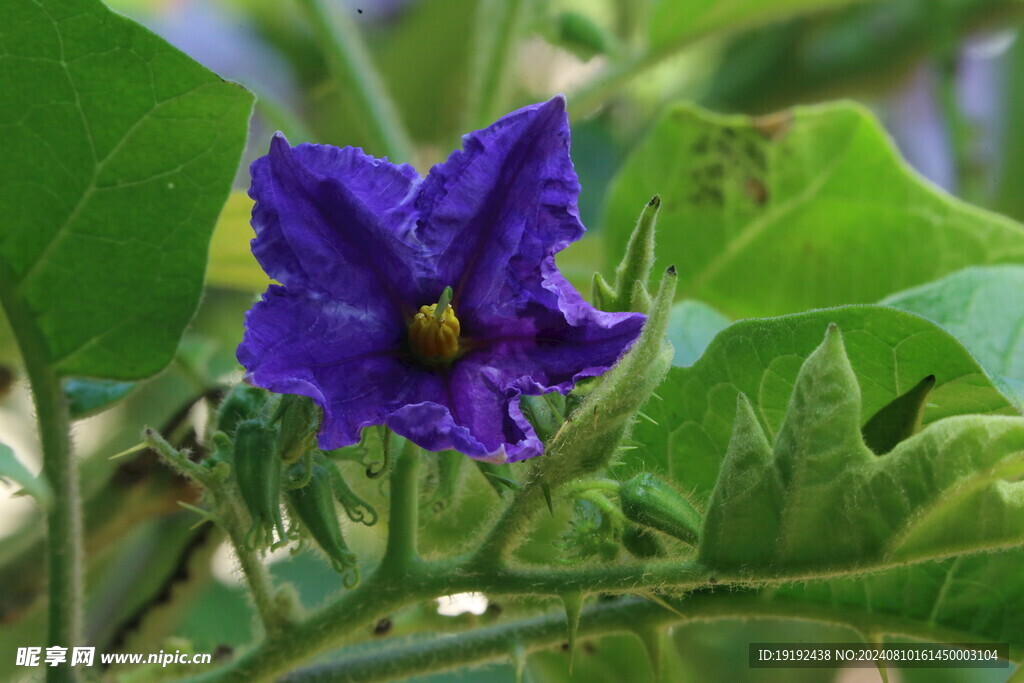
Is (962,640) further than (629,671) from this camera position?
No

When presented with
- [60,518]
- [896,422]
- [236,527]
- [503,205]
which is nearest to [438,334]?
[503,205]

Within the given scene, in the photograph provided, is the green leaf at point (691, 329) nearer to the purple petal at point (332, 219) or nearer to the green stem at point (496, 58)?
the purple petal at point (332, 219)

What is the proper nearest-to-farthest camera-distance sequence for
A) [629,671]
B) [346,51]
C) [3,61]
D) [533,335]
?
[533,335], [3,61], [629,671], [346,51]

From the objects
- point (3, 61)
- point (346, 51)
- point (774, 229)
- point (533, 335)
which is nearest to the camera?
point (533, 335)

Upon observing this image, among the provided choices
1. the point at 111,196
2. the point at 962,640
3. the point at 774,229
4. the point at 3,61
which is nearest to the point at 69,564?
the point at 111,196

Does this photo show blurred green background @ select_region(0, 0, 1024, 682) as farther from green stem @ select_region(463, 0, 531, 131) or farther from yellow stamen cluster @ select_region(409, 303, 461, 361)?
yellow stamen cluster @ select_region(409, 303, 461, 361)

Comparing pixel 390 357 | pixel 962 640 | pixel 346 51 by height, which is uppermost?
pixel 346 51

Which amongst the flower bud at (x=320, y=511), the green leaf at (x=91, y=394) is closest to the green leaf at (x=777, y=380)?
the flower bud at (x=320, y=511)

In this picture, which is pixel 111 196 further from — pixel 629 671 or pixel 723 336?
pixel 629 671
